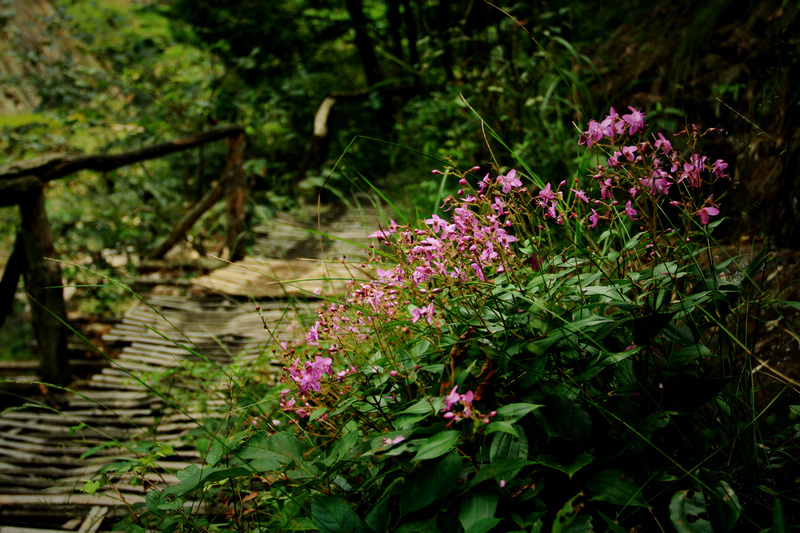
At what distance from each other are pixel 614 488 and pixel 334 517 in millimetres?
472

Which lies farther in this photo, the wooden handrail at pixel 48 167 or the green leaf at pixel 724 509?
the wooden handrail at pixel 48 167

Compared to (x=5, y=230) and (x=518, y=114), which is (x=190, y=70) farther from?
(x=518, y=114)

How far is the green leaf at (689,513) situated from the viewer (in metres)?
0.71

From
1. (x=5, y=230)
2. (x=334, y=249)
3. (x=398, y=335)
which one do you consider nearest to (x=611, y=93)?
(x=334, y=249)

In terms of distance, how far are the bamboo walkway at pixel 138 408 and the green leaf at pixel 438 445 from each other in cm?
44

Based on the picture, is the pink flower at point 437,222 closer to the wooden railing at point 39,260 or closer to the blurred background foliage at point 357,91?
the blurred background foliage at point 357,91

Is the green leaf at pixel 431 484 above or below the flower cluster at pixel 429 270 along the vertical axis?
below

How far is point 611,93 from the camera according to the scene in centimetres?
298

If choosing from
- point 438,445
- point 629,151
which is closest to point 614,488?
point 438,445

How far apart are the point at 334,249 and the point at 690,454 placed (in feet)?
8.18

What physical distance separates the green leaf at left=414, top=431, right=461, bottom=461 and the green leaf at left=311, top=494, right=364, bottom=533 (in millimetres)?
188

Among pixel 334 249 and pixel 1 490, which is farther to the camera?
pixel 334 249

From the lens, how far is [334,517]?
2.65 feet

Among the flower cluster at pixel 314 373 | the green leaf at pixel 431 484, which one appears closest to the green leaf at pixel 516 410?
the green leaf at pixel 431 484
